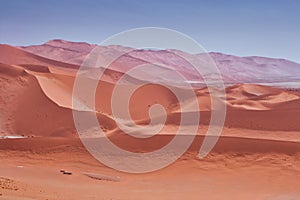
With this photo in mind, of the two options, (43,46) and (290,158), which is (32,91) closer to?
(290,158)

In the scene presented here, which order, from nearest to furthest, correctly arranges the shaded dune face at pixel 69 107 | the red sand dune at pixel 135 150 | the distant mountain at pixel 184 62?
the red sand dune at pixel 135 150 → the shaded dune face at pixel 69 107 → the distant mountain at pixel 184 62

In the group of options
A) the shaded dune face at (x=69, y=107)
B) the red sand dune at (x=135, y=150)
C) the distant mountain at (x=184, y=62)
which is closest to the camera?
the red sand dune at (x=135, y=150)

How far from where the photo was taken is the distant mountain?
93.0m

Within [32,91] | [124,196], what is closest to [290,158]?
[124,196]

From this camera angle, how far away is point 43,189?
8.88m

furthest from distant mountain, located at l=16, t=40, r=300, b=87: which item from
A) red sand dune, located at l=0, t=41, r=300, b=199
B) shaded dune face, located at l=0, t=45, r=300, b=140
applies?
red sand dune, located at l=0, t=41, r=300, b=199

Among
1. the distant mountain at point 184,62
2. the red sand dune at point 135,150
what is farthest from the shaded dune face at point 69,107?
the distant mountain at point 184,62

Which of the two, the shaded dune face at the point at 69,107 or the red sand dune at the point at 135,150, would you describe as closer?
the red sand dune at the point at 135,150

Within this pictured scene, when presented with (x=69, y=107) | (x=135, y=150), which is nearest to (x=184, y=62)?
(x=69, y=107)

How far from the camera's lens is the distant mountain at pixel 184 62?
93.0 meters

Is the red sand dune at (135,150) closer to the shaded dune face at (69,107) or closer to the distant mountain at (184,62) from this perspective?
the shaded dune face at (69,107)

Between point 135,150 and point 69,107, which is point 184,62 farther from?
point 135,150

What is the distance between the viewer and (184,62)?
127750 mm

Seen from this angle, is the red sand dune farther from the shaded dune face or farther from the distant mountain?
the distant mountain
